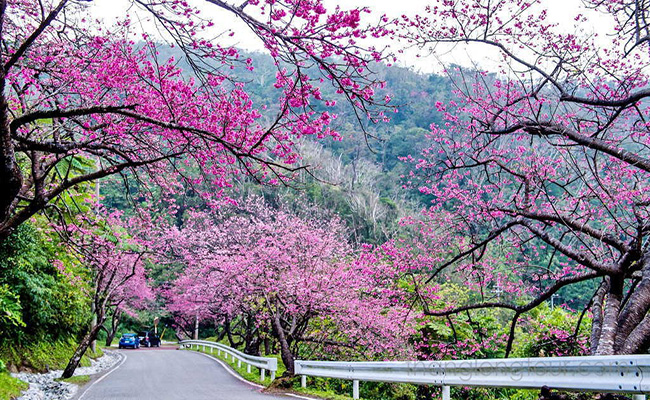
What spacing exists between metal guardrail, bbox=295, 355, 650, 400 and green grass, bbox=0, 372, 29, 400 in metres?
7.63

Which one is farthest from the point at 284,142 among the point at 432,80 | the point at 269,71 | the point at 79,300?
the point at 269,71

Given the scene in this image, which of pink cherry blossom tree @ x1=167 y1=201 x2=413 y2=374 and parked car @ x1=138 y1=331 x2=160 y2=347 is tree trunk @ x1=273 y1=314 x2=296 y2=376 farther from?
parked car @ x1=138 y1=331 x2=160 y2=347

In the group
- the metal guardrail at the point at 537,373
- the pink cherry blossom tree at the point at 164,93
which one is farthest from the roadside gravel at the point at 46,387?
the metal guardrail at the point at 537,373

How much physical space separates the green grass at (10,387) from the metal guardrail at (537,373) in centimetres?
763

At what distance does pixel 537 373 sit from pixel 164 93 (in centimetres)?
642

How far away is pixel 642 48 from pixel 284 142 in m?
5.72

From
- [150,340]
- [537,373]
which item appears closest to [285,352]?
[537,373]

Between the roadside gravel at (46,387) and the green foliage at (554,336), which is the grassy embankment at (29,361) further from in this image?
the green foliage at (554,336)

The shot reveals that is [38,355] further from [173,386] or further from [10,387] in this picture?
[173,386]

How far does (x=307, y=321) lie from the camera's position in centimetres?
1602

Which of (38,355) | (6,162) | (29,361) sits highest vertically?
(6,162)

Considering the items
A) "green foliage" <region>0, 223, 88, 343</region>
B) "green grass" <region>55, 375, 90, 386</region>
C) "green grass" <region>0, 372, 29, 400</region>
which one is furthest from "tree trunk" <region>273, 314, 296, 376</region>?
"green foliage" <region>0, 223, 88, 343</region>

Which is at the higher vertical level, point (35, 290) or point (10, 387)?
point (35, 290)

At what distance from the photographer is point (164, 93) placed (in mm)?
7883
